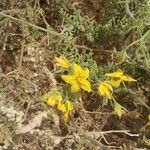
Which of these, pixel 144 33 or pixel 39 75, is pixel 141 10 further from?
pixel 39 75

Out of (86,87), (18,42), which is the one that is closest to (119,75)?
(86,87)

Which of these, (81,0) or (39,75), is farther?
(81,0)

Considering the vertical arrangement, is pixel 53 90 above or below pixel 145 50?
below

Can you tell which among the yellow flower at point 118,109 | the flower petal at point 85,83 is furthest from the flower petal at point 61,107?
the yellow flower at point 118,109

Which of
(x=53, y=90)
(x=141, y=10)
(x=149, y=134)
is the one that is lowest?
(x=149, y=134)

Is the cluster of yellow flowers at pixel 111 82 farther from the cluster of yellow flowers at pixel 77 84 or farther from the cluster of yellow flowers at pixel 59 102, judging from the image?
the cluster of yellow flowers at pixel 59 102


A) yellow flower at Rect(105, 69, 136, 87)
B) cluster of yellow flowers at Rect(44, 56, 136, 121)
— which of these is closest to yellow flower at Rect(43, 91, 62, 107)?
cluster of yellow flowers at Rect(44, 56, 136, 121)
